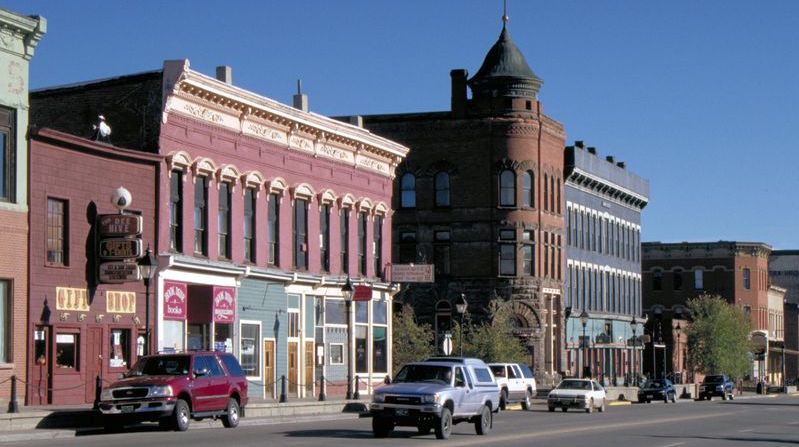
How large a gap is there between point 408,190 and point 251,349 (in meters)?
31.5

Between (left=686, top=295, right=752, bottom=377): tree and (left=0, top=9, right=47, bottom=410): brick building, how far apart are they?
81.2 metres

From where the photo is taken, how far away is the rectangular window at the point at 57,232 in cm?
4109

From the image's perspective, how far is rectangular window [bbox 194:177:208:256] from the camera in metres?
48.8

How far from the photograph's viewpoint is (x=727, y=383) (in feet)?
296

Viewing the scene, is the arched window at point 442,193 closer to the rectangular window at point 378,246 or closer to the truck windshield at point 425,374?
the rectangular window at point 378,246

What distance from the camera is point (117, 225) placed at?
42594 mm

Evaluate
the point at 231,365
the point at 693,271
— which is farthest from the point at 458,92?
the point at 693,271

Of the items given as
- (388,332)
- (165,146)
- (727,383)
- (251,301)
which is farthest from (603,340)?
(165,146)

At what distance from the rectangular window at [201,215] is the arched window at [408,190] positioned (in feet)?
112

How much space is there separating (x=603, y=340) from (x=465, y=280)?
17.8m

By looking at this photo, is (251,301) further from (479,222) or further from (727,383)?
(727,383)

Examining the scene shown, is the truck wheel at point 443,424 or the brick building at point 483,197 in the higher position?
the brick building at point 483,197

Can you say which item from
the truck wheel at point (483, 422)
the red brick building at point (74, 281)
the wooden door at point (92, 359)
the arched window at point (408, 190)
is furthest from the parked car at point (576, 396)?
the arched window at point (408, 190)

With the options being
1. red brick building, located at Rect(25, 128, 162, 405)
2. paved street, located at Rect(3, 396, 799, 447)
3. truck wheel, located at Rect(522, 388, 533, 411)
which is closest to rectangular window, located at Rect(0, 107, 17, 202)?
red brick building, located at Rect(25, 128, 162, 405)
